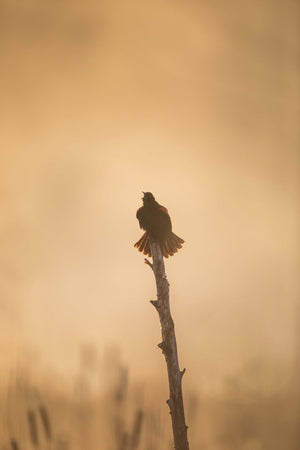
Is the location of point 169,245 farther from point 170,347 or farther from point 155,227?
point 170,347

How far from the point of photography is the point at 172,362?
744 centimetres

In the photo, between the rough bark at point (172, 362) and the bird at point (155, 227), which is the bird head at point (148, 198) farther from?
the rough bark at point (172, 362)

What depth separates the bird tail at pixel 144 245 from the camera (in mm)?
10234

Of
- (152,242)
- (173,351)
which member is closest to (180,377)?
(173,351)

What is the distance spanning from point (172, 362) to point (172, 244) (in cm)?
322

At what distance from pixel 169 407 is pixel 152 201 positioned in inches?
166

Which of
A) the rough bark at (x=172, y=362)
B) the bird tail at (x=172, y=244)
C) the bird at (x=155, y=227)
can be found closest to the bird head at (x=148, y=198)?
the bird at (x=155, y=227)

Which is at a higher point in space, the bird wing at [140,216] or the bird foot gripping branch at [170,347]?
the bird wing at [140,216]

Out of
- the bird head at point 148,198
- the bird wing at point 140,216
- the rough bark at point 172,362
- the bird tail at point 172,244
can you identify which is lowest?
the rough bark at point 172,362

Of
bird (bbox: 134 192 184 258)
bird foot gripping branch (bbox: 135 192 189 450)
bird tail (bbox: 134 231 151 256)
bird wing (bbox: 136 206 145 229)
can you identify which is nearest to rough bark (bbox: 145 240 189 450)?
bird foot gripping branch (bbox: 135 192 189 450)

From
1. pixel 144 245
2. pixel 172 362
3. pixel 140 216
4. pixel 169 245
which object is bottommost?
pixel 172 362

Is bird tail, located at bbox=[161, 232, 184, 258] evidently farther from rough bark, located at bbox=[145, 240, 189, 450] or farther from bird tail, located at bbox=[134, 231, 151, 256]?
rough bark, located at bbox=[145, 240, 189, 450]

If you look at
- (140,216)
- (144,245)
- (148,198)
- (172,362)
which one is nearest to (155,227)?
(140,216)

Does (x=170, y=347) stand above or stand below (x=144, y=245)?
below
